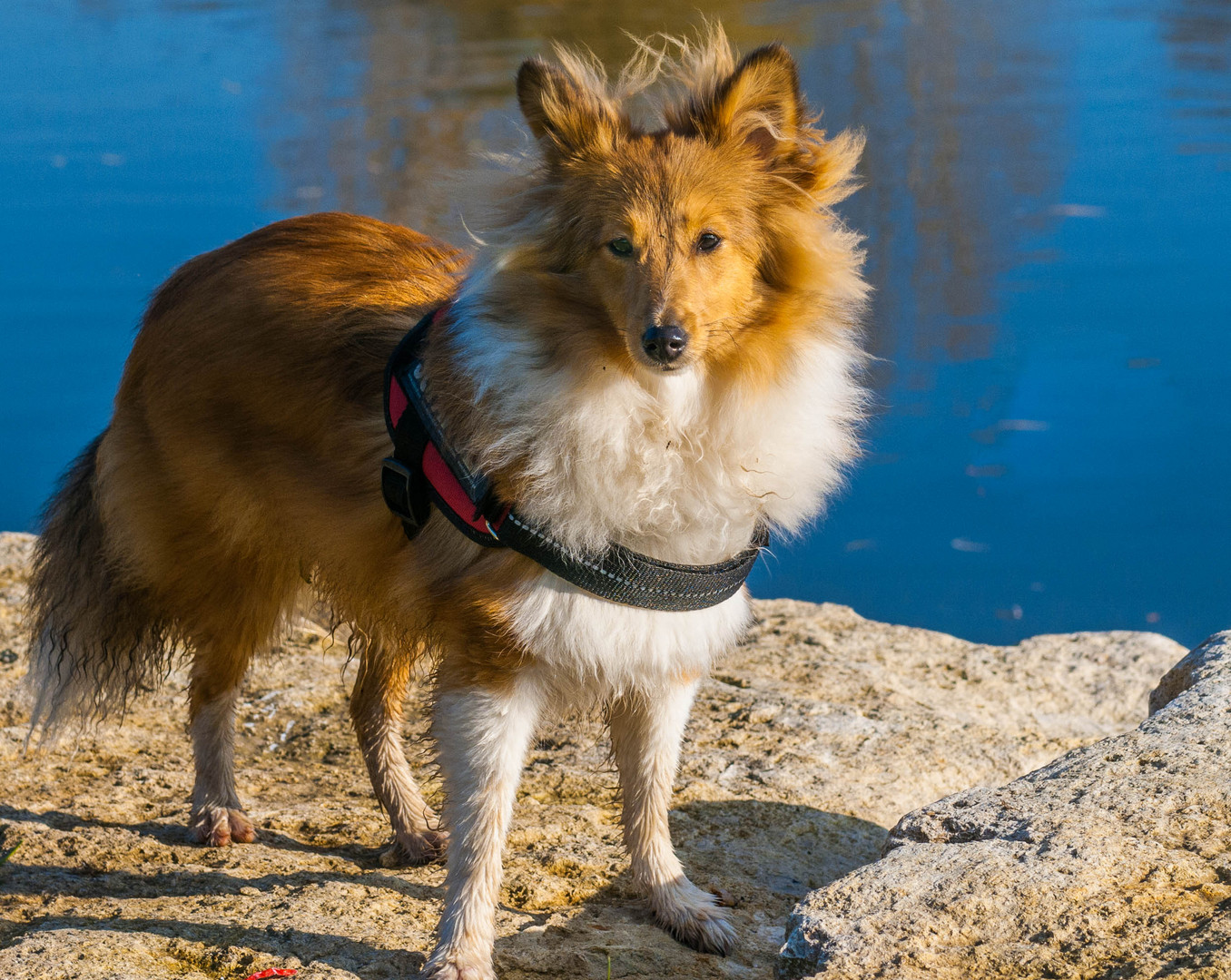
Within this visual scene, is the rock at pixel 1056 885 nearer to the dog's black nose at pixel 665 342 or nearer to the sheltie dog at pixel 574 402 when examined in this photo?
the sheltie dog at pixel 574 402

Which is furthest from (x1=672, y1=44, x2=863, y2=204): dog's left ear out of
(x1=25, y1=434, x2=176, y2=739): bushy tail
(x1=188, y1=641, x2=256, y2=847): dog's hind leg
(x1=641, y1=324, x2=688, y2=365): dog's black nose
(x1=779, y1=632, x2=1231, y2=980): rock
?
(x1=25, y1=434, x2=176, y2=739): bushy tail

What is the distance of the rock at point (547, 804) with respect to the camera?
135 inches

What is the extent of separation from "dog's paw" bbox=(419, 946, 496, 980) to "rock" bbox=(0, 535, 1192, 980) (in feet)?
0.29

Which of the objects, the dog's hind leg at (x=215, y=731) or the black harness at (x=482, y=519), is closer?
the black harness at (x=482, y=519)

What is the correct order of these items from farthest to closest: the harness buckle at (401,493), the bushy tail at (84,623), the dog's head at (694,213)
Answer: the bushy tail at (84,623) < the harness buckle at (401,493) < the dog's head at (694,213)

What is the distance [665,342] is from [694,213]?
1.31 feet

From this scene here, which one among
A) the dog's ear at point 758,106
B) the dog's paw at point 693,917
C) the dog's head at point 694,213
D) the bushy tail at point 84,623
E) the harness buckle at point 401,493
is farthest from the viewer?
the bushy tail at point 84,623

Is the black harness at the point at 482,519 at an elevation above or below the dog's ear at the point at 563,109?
below

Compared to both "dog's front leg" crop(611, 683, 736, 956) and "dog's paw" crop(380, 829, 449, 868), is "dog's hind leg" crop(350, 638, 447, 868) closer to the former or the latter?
"dog's paw" crop(380, 829, 449, 868)

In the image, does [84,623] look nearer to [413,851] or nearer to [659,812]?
[413,851]

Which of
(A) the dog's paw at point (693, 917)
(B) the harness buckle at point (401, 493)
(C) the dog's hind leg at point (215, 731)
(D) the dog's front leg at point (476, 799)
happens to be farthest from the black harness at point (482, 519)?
(C) the dog's hind leg at point (215, 731)

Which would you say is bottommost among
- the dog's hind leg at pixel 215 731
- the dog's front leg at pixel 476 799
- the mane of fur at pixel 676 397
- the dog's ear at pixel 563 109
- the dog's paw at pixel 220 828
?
the dog's paw at pixel 220 828

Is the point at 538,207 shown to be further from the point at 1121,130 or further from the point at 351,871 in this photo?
the point at 1121,130

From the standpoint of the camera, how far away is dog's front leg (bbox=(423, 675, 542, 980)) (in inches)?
130
